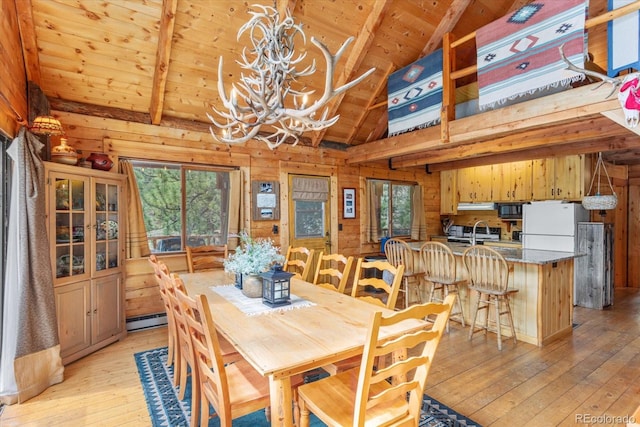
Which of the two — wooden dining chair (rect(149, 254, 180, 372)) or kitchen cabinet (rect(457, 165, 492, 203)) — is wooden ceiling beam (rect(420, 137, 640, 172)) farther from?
wooden dining chair (rect(149, 254, 180, 372))

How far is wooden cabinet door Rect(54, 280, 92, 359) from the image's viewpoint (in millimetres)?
2980

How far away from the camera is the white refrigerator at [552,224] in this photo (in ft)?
15.8

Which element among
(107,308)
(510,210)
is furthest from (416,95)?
(107,308)

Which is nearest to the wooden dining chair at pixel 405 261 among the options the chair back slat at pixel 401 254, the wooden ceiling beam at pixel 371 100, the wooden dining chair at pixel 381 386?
the chair back slat at pixel 401 254

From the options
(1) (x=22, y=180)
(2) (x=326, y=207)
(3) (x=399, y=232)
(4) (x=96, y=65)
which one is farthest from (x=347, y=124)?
(1) (x=22, y=180)

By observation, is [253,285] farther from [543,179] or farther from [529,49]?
[543,179]

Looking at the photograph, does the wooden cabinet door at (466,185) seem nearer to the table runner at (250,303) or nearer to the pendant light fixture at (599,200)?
the pendant light fixture at (599,200)

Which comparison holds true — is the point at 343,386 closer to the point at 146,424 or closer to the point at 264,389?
the point at 264,389

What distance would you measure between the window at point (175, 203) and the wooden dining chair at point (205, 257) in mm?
406

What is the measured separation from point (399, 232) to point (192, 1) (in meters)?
4.93

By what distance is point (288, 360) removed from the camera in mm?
1413

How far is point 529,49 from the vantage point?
3.10 meters

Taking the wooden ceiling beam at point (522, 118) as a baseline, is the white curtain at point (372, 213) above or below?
below

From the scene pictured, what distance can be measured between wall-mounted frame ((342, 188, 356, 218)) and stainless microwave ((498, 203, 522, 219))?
2.60 m
